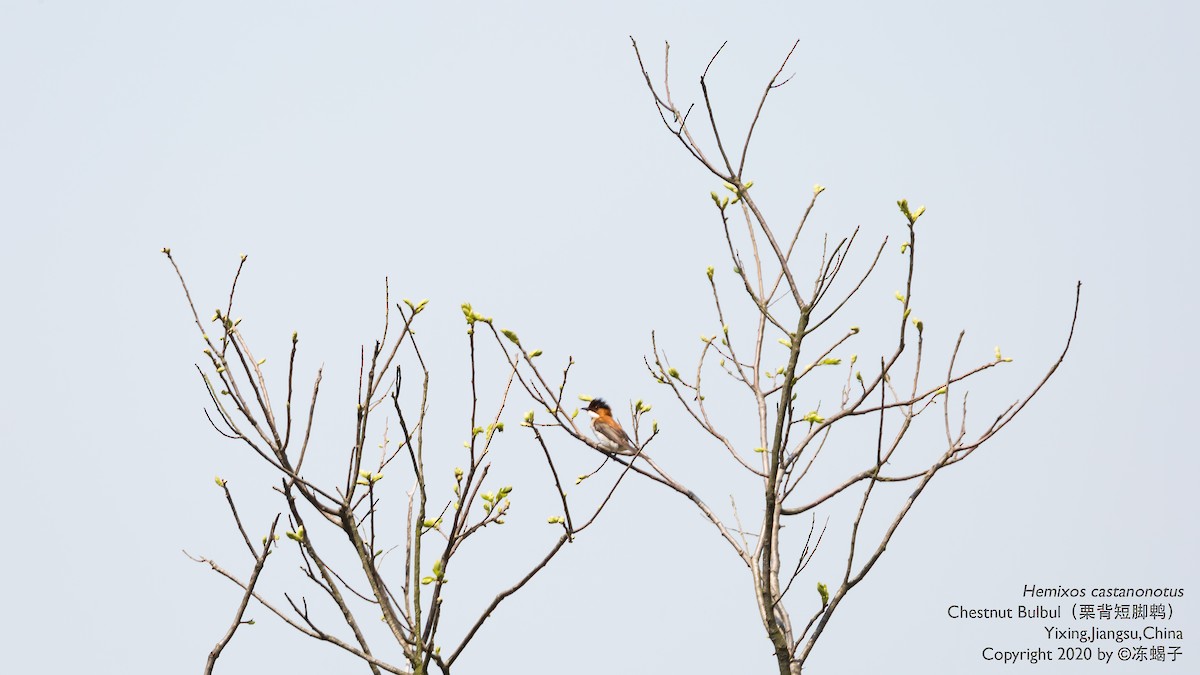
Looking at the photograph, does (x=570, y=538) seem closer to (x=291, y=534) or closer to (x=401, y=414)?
(x=401, y=414)

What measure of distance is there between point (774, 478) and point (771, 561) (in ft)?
1.12

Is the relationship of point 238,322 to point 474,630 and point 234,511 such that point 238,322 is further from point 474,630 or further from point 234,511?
point 474,630

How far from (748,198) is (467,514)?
1885mm

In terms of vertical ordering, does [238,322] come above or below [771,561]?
above

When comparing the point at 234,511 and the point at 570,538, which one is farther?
the point at 234,511

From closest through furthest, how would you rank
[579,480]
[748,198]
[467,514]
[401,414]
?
[401,414]
[467,514]
[748,198]
[579,480]

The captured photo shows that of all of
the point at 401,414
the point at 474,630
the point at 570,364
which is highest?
the point at 570,364

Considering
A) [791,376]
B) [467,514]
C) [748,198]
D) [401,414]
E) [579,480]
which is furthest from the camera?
[579,480]

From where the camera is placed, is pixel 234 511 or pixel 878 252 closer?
pixel 234 511

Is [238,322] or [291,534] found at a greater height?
[238,322]

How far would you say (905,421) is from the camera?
520 centimetres

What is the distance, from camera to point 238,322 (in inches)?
191

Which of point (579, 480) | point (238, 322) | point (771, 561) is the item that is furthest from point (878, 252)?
point (238, 322)

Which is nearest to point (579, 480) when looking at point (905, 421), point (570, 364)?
point (570, 364)
